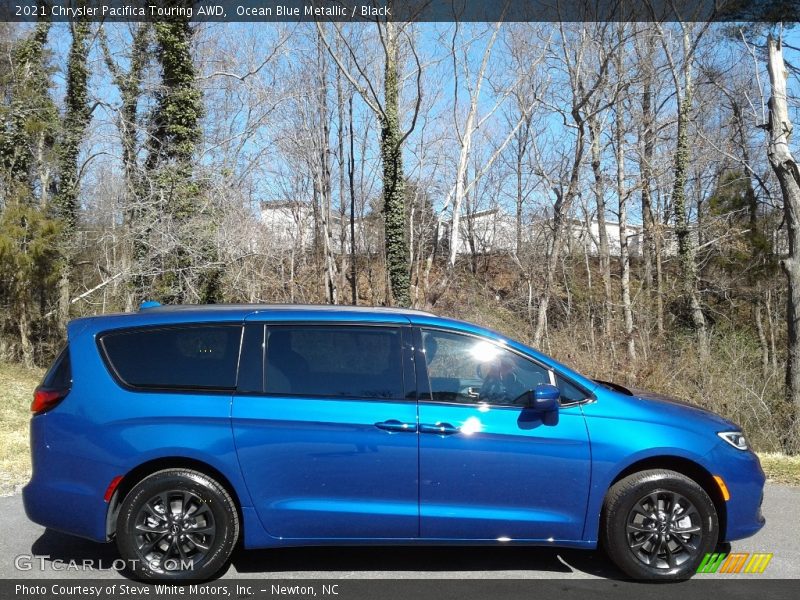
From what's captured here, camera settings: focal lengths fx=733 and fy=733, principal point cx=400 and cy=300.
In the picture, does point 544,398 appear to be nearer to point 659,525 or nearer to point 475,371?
point 475,371

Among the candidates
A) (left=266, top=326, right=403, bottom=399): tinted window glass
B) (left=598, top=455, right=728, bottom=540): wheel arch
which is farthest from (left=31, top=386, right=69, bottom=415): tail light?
(left=598, top=455, right=728, bottom=540): wheel arch

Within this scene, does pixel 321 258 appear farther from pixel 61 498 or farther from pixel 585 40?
pixel 61 498

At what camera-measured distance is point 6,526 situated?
5.80 m

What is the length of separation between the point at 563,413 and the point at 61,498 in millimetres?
3278

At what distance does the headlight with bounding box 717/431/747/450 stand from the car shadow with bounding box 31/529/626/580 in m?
1.15

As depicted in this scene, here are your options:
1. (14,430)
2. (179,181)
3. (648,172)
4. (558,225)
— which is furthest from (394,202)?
(648,172)

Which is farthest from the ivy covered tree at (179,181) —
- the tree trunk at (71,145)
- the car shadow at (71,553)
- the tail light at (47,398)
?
the tail light at (47,398)

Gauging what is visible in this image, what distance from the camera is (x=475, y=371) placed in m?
4.95

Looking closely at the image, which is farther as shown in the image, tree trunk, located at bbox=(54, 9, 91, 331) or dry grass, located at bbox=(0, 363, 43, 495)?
tree trunk, located at bbox=(54, 9, 91, 331)

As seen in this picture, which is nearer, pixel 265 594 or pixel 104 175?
pixel 265 594

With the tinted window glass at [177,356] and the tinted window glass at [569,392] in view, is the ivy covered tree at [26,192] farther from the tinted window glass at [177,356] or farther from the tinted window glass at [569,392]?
the tinted window glass at [569,392]

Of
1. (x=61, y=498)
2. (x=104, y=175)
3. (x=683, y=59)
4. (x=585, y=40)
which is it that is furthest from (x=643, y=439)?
(x=683, y=59)

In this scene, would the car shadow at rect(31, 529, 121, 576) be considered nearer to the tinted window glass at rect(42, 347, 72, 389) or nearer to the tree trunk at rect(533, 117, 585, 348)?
the tinted window glass at rect(42, 347, 72, 389)

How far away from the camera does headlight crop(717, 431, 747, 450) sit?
195 inches
